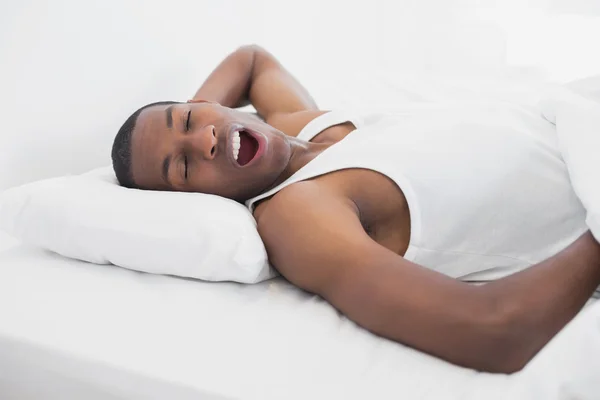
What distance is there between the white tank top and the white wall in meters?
0.62

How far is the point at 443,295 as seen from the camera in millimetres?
845

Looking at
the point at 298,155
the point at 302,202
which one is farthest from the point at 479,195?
the point at 298,155

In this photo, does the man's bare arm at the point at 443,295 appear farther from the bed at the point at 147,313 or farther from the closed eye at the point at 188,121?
the closed eye at the point at 188,121

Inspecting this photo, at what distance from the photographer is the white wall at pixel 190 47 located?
1.41m

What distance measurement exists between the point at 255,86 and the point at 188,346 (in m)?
1.11

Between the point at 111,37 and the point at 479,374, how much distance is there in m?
1.22

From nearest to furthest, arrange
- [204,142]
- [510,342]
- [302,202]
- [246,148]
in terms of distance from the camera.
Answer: [510,342]
[302,202]
[204,142]
[246,148]

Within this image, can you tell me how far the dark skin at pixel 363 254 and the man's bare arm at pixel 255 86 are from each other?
1.11 feet

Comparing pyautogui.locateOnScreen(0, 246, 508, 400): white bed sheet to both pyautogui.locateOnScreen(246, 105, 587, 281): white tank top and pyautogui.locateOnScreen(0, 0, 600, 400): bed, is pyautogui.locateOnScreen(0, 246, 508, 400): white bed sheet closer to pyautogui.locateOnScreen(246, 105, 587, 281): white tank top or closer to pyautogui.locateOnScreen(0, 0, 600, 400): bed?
pyautogui.locateOnScreen(0, 0, 600, 400): bed

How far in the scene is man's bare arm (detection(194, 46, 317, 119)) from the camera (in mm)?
1788

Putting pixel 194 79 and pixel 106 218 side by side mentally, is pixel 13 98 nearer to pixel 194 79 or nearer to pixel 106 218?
pixel 106 218

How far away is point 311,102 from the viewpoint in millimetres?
1846

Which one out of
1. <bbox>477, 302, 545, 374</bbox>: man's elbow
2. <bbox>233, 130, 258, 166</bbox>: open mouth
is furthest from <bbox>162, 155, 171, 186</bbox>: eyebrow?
<bbox>477, 302, 545, 374</bbox>: man's elbow

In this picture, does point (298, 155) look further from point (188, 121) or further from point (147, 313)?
point (147, 313)
